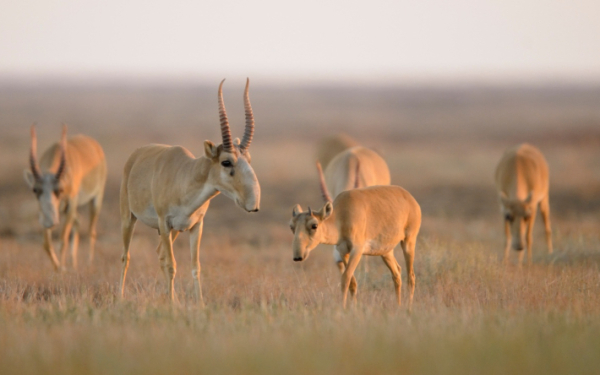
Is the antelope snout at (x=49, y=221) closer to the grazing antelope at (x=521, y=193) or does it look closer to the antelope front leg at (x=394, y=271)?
the antelope front leg at (x=394, y=271)

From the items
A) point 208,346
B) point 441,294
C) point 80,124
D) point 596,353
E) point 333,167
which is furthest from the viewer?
point 80,124

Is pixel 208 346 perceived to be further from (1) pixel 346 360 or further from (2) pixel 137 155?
(2) pixel 137 155

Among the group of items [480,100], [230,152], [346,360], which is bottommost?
[346,360]

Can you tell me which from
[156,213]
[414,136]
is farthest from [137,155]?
[414,136]

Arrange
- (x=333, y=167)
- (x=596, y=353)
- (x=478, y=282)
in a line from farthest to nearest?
(x=333, y=167) → (x=478, y=282) → (x=596, y=353)

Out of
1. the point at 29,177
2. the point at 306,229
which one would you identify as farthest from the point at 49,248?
the point at 306,229

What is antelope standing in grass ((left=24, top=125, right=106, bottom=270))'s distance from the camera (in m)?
12.6

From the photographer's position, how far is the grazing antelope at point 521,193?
13.9 metres

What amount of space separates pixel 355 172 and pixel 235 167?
4323mm

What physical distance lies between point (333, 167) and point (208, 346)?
24.3 feet

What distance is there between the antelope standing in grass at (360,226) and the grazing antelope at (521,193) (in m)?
4.85

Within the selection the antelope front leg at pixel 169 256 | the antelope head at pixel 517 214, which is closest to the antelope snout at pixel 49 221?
the antelope front leg at pixel 169 256

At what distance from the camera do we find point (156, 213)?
9188 mm

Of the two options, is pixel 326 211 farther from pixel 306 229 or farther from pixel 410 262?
pixel 410 262
